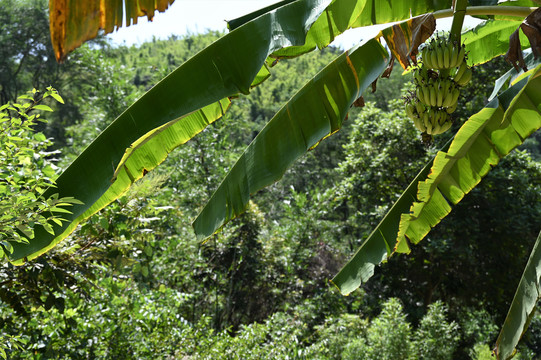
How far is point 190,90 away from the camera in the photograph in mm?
1510

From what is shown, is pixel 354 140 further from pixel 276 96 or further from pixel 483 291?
pixel 276 96

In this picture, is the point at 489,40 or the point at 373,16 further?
the point at 489,40

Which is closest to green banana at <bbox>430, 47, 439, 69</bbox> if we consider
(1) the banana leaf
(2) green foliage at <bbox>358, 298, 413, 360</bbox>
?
(1) the banana leaf

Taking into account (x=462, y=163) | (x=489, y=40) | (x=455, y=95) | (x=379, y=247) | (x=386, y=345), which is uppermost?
(x=455, y=95)

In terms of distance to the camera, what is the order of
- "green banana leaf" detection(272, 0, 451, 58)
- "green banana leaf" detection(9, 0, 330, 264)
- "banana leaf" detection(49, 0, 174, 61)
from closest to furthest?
"banana leaf" detection(49, 0, 174, 61) < "green banana leaf" detection(9, 0, 330, 264) < "green banana leaf" detection(272, 0, 451, 58)

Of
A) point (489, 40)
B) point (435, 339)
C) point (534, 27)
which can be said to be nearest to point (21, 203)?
point (534, 27)

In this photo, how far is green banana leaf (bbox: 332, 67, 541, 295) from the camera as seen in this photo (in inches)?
84.7

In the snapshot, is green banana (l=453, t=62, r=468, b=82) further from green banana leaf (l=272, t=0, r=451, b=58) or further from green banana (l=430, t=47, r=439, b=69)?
green banana leaf (l=272, t=0, r=451, b=58)

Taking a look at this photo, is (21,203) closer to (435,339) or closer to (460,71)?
(460,71)

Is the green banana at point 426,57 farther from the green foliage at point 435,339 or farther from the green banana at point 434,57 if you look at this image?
the green foliage at point 435,339

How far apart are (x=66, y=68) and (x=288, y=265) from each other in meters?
17.9

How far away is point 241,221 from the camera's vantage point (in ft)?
22.7

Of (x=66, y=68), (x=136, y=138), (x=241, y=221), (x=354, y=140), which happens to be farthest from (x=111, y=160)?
(x=66, y=68)

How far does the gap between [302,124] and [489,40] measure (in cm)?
149
